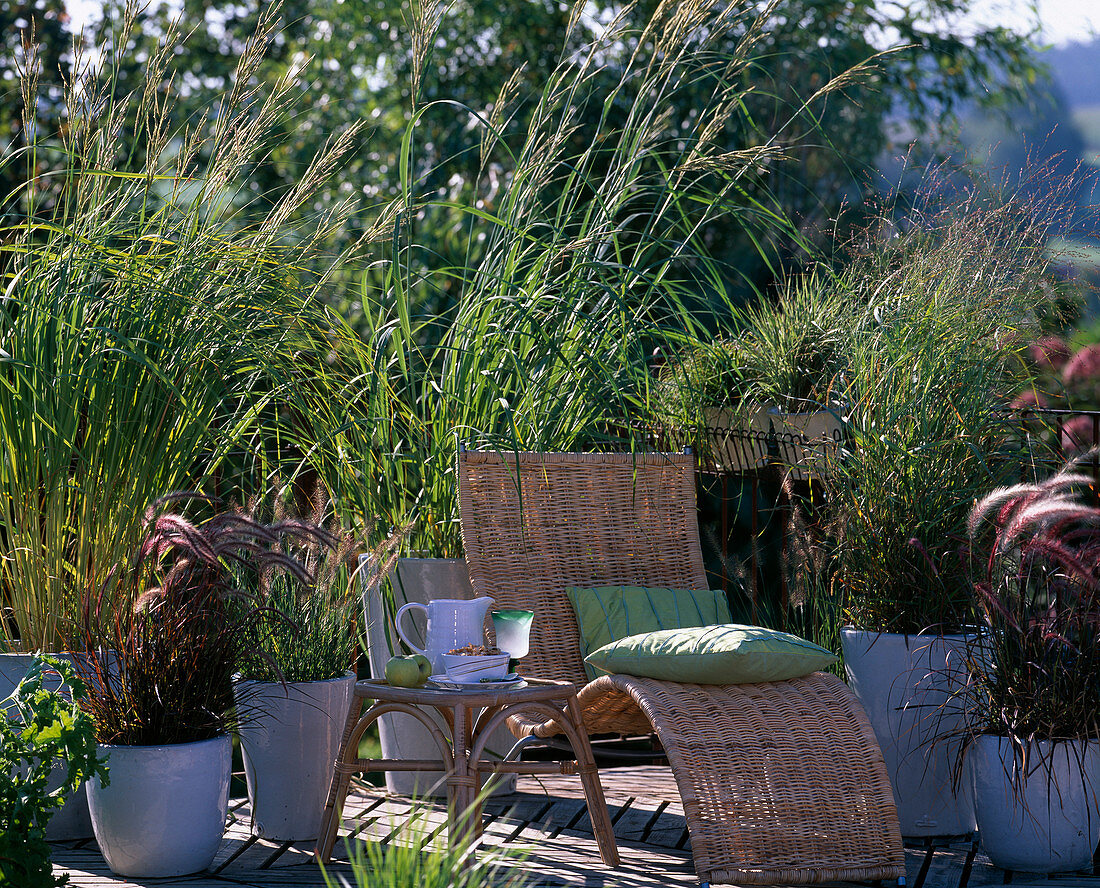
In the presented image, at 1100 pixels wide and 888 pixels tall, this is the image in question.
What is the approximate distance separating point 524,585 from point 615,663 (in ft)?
1.78

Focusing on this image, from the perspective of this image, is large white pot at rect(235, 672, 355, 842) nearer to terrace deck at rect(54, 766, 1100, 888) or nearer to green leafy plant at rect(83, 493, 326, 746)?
terrace deck at rect(54, 766, 1100, 888)

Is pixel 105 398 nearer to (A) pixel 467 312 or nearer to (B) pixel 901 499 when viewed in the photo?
(A) pixel 467 312

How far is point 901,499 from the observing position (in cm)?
285

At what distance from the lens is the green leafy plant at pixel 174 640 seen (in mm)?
2434

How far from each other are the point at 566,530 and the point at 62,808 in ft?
4.83

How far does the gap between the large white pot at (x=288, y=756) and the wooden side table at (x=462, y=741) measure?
21 cm

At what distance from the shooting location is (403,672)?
2584mm

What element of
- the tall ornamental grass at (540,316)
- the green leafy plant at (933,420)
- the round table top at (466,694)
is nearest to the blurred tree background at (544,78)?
the tall ornamental grass at (540,316)

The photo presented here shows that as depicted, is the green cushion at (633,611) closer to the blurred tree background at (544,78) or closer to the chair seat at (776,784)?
the chair seat at (776,784)

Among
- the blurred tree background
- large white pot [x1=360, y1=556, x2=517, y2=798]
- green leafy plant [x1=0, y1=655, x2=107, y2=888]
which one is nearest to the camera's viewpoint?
green leafy plant [x1=0, y1=655, x2=107, y2=888]

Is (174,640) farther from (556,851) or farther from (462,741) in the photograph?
(556,851)

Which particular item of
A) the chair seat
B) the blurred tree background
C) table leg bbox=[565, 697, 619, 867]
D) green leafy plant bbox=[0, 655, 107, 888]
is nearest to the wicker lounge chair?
the chair seat

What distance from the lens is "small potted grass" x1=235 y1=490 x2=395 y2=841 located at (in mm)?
2768

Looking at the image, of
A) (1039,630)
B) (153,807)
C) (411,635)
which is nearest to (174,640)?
(153,807)
